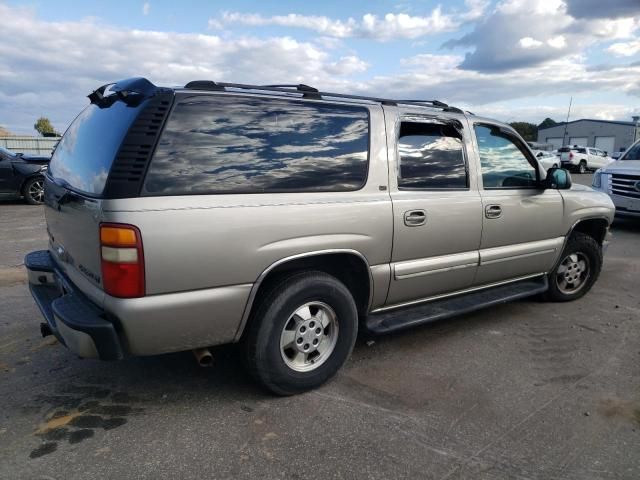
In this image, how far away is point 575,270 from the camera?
16.5ft

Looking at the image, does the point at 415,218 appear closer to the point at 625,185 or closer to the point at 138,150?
Result: the point at 138,150

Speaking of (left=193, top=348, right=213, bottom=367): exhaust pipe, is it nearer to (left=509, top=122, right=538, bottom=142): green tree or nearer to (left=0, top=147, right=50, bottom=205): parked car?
(left=0, top=147, right=50, bottom=205): parked car

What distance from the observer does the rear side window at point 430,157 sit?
11.5 ft

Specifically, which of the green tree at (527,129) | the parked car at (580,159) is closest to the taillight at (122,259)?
the parked car at (580,159)

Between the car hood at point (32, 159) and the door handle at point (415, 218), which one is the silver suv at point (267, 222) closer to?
the door handle at point (415, 218)

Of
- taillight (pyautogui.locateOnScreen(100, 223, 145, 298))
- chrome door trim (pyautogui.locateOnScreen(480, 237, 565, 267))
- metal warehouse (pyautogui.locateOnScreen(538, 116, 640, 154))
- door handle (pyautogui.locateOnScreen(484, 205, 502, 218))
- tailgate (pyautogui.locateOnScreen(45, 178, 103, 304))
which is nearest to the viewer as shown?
taillight (pyautogui.locateOnScreen(100, 223, 145, 298))

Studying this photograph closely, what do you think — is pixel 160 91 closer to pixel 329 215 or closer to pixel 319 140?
pixel 319 140

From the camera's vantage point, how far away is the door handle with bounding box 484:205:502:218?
3911 mm

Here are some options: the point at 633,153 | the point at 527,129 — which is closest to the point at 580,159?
the point at 633,153

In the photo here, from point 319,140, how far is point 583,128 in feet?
211

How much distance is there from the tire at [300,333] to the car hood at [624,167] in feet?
26.7

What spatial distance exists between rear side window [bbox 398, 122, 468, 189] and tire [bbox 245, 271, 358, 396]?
95cm

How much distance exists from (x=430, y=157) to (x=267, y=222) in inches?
59.8

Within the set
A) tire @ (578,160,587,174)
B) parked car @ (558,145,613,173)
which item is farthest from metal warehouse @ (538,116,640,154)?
tire @ (578,160,587,174)
